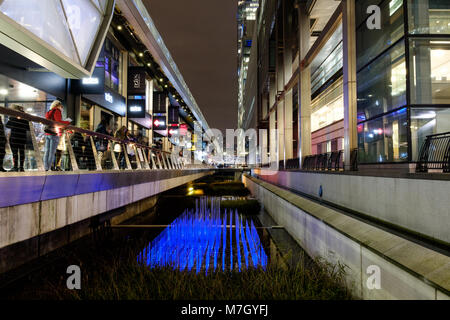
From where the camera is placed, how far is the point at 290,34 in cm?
2241

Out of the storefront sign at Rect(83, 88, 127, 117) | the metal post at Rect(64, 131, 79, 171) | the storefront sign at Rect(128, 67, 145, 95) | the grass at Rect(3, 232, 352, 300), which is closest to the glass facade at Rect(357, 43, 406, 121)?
the grass at Rect(3, 232, 352, 300)

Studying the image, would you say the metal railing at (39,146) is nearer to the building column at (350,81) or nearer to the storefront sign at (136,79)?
the building column at (350,81)

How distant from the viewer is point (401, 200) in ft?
16.0

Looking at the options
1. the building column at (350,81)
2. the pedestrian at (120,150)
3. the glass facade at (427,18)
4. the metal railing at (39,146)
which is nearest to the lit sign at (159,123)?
the pedestrian at (120,150)

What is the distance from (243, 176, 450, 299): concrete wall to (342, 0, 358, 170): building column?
4.39 m

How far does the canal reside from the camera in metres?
4.30

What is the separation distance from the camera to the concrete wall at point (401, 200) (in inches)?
154

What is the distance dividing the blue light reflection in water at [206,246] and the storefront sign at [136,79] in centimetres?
1334

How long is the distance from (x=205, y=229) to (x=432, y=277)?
8.90m

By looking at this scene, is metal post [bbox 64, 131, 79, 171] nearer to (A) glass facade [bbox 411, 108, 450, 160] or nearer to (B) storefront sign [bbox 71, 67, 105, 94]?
(A) glass facade [bbox 411, 108, 450, 160]

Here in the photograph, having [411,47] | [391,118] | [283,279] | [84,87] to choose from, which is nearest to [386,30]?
[411,47]

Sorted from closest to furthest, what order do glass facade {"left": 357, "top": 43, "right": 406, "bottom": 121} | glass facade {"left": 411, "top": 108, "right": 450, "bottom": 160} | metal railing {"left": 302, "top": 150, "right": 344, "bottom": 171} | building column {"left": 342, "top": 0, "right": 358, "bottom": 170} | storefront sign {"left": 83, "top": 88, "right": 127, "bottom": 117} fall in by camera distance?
glass facade {"left": 411, "top": 108, "right": 450, "bottom": 160} < glass facade {"left": 357, "top": 43, "right": 406, "bottom": 121} < building column {"left": 342, "top": 0, "right": 358, "bottom": 170} < metal railing {"left": 302, "top": 150, "right": 344, "bottom": 171} < storefront sign {"left": 83, "top": 88, "right": 127, "bottom": 117}

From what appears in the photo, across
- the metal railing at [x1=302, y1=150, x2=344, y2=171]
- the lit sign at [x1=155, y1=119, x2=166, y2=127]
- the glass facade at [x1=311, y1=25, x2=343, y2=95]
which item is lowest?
the metal railing at [x1=302, y1=150, x2=344, y2=171]
